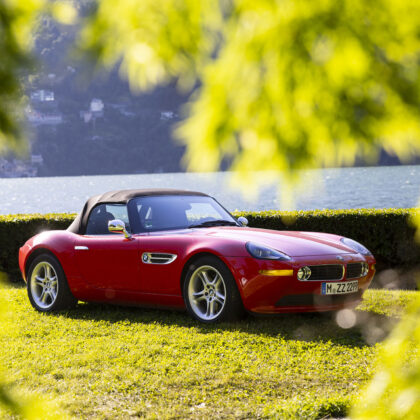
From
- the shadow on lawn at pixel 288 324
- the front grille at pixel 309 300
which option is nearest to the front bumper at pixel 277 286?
the front grille at pixel 309 300

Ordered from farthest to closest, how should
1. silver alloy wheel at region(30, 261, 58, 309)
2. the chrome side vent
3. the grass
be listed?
silver alloy wheel at region(30, 261, 58, 309), the chrome side vent, the grass

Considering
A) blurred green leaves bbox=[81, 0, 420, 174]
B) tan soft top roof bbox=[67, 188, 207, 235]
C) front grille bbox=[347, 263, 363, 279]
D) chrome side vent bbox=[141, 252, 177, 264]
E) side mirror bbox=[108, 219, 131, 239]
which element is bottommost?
front grille bbox=[347, 263, 363, 279]

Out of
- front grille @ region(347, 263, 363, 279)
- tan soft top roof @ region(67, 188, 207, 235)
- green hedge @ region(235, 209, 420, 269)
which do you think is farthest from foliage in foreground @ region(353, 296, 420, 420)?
green hedge @ region(235, 209, 420, 269)

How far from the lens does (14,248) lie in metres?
14.3

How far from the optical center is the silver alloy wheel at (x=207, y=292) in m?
7.52

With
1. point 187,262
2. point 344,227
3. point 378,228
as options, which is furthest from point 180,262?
point 378,228

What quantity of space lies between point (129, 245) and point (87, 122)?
18.2 ft

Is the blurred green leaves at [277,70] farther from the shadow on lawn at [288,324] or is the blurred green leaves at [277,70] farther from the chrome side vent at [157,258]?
the chrome side vent at [157,258]

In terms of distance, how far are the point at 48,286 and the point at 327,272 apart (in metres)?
3.98

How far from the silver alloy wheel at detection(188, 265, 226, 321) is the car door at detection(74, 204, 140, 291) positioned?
0.87m

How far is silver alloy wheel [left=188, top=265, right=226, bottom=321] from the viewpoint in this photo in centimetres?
752

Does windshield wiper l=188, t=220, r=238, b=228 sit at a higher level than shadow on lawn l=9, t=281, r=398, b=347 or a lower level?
higher

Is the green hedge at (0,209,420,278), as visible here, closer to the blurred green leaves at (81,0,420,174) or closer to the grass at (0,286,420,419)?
the grass at (0,286,420,419)

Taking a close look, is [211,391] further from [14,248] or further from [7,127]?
[14,248]
